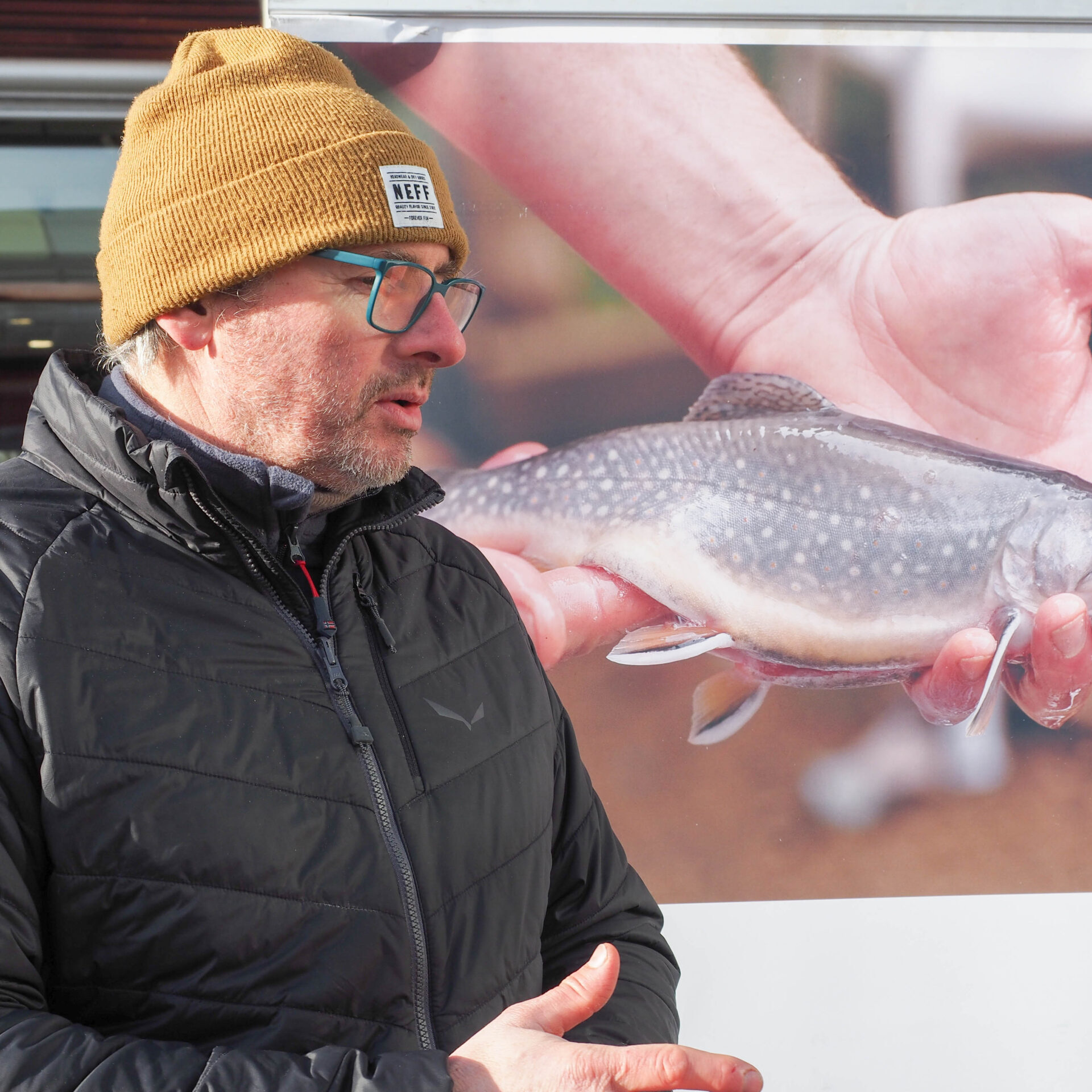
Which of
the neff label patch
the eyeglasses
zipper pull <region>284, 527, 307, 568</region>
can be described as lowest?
zipper pull <region>284, 527, 307, 568</region>

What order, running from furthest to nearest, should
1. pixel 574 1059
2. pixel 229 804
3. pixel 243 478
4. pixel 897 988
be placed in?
pixel 897 988 < pixel 243 478 < pixel 229 804 < pixel 574 1059

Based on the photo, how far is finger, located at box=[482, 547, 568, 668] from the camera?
6.30 feet

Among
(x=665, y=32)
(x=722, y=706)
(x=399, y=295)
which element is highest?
(x=665, y=32)

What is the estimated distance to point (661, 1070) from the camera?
72cm

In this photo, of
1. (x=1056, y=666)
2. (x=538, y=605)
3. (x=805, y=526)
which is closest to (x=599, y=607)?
(x=538, y=605)

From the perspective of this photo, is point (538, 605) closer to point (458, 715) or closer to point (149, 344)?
point (458, 715)

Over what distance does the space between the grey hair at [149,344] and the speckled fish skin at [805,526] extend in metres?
0.88

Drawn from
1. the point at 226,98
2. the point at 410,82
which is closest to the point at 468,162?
the point at 410,82

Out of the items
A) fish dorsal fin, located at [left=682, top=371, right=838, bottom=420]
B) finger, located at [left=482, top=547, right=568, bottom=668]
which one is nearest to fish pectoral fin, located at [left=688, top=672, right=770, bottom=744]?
finger, located at [left=482, top=547, right=568, bottom=668]

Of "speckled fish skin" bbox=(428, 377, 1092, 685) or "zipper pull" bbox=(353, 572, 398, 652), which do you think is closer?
"zipper pull" bbox=(353, 572, 398, 652)

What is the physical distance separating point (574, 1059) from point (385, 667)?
1.43 feet

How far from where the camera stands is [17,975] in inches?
30.0

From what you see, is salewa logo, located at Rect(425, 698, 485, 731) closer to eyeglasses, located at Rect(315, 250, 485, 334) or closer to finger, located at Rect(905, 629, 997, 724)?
eyeglasses, located at Rect(315, 250, 485, 334)

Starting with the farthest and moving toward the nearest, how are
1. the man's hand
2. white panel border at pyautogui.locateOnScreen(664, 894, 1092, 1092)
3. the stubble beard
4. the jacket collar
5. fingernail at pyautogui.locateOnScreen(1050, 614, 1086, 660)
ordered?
1. white panel border at pyautogui.locateOnScreen(664, 894, 1092, 1092)
2. fingernail at pyautogui.locateOnScreen(1050, 614, 1086, 660)
3. the stubble beard
4. the jacket collar
5. the man's hand
